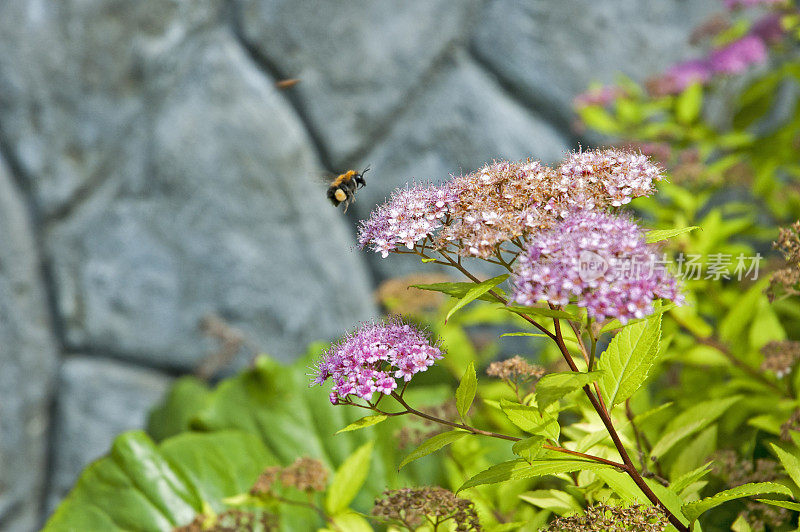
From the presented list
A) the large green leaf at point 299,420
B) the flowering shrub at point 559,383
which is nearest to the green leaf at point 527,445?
the flowering shrub at point 559,383

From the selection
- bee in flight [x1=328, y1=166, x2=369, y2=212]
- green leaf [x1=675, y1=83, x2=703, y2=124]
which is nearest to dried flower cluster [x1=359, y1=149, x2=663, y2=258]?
bee in flight [x1=328, y1=166, x2=369, y2=212]

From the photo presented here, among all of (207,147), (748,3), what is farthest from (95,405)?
(748,3)

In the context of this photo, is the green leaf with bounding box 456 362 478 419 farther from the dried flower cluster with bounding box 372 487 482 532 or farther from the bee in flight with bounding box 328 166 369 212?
the bee in flight with bounding box 328 166 369 212

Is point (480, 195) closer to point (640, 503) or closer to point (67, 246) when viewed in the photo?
point (640, 503)

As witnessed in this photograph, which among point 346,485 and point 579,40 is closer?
point 346,485

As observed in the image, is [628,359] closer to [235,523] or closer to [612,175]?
[612,175]

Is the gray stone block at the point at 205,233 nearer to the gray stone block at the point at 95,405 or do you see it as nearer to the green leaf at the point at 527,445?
the gray stone block at the point at 95,405
